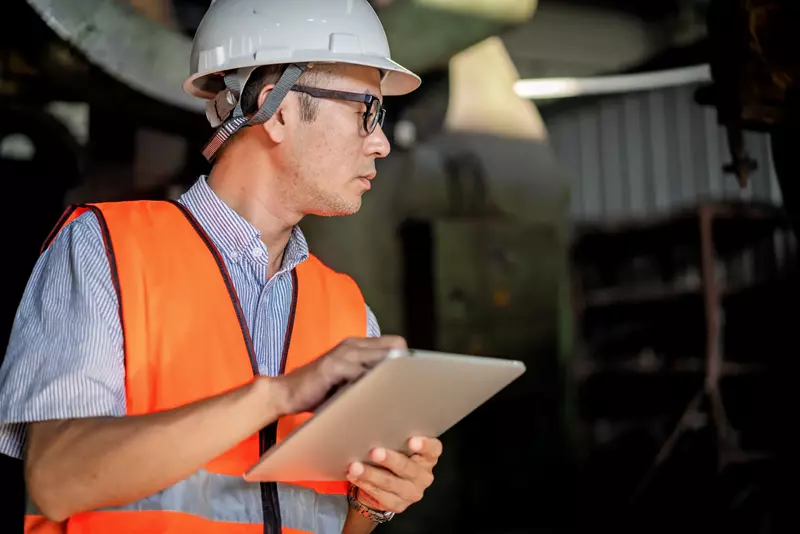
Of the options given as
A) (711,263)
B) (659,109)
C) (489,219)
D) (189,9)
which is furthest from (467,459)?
(189,9)

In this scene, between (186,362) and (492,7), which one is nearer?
(186,362)

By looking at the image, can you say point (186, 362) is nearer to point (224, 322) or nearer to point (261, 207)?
point (224, 322)

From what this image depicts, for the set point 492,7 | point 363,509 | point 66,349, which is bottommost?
point 363,509

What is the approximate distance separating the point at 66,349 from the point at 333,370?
1.28 ft

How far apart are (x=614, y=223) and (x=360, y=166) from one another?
3261 millimetres

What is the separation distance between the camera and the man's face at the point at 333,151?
1.49 m

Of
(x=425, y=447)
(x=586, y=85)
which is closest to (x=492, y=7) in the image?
(x=586, y=85)

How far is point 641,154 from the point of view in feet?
14.8

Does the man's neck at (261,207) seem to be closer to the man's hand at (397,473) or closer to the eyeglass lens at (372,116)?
the eyeglass lens at (372,116)

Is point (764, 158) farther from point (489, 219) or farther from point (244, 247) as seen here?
point (244, 247)

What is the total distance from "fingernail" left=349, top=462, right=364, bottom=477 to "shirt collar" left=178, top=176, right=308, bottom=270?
431 millimetres

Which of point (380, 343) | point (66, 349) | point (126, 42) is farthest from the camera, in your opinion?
point (126, 42)

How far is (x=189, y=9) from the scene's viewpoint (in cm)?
321

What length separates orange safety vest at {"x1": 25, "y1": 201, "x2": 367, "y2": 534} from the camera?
1.22 m
